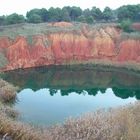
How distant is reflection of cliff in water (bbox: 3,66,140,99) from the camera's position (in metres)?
34.4

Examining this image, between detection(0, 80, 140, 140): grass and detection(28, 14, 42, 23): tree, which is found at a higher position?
detection(0, 80, 140, 140): grass

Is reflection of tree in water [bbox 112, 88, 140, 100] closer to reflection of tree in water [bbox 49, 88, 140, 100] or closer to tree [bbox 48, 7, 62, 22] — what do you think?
reflection of tree in water [bbox 49, 88, 140, 100]

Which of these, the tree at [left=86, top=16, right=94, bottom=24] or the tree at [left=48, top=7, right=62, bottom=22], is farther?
the tree at [left=48, top=7, right=62, bottom=22]

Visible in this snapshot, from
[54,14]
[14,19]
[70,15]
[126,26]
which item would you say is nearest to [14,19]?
[14,19]

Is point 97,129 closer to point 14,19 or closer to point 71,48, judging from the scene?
point 71,48

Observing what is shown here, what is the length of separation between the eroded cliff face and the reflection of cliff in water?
3184 mm

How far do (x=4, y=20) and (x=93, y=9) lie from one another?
13.5 meters

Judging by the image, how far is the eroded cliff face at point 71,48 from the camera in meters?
45.5

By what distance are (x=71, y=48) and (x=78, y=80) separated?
38.1 ft

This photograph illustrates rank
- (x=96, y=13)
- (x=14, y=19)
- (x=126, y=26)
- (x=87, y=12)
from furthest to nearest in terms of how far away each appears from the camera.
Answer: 1. (x=96, y=13)
2. (x=87, y=12)
3. (x=14, y=19)
4. (x=126, y=26)

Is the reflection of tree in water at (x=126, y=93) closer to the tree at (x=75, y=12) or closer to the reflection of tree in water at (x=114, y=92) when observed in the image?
the reflection of tree in water at (x=114, y=92)

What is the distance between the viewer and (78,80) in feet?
125

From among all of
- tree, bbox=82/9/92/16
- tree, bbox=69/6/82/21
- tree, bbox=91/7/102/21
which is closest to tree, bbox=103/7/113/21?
tree, bbox=91/7/102/21

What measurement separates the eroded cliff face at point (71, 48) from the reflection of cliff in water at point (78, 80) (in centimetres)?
318
